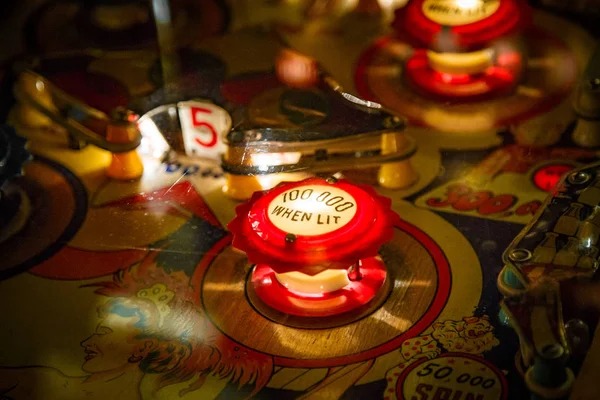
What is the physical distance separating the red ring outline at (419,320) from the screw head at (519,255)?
0.14 m

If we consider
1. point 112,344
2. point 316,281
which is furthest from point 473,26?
point 112,344

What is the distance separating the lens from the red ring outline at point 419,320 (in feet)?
3.75

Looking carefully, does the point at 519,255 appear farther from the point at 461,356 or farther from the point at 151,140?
the point at 151,140

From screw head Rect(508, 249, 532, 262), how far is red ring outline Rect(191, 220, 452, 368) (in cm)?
14

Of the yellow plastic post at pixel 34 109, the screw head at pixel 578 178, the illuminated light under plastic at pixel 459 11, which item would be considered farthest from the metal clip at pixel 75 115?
the screw head at pixel 578 178

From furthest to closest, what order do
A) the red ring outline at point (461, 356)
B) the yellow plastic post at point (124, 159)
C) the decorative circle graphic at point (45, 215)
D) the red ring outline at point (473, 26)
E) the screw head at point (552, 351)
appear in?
the red ring outline at point (473, 26), the yellow plastic post at point (124, 159), the decorative circle graphic at point (45, 215), the red ring outline at point (461, 356), the screw head at point (552, 351)

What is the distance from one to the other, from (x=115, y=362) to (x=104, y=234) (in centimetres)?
29

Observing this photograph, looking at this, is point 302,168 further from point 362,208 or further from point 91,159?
point 91,159

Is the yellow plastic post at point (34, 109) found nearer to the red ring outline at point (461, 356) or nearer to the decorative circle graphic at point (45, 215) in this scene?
the decorative circle graphic at point (45, 215)

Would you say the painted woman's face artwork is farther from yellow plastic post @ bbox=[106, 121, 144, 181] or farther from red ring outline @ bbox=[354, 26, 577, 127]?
red ring outline @ bbox=[354, 26, 577, 127]

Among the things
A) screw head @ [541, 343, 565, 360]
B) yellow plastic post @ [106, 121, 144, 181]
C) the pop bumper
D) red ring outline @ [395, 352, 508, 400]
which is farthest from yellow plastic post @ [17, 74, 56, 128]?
screw head @ [541, 343, 565, 360]

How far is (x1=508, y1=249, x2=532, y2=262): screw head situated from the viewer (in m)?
1.12

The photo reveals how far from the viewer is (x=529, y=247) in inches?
45.2

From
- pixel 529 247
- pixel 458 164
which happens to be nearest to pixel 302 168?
pixel 458 164
